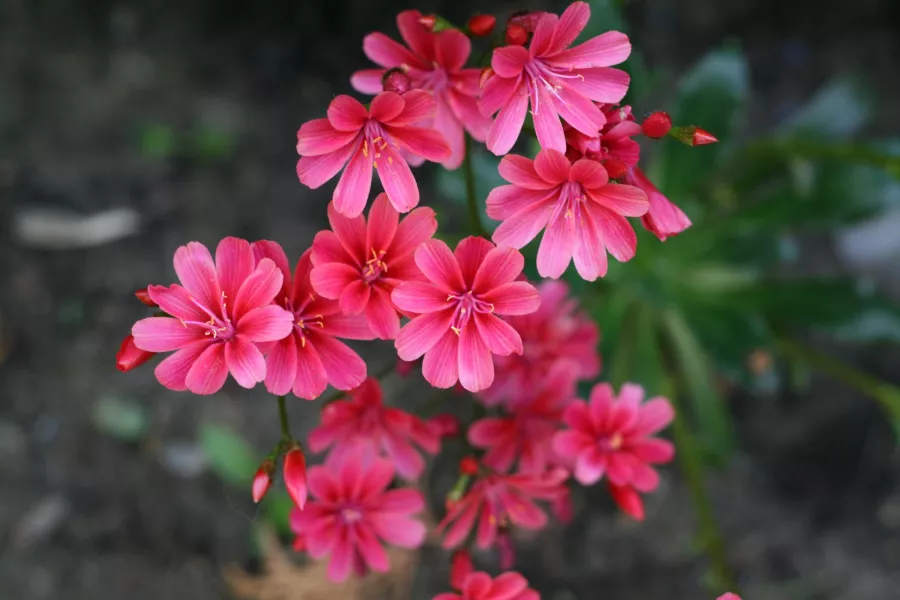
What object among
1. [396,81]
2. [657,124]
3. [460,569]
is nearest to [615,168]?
[657,124]

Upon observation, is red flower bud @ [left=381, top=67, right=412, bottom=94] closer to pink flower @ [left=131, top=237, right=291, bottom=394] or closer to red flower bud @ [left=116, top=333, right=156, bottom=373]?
pink flower @ [left=131, top=237, right=291, bottom=394]

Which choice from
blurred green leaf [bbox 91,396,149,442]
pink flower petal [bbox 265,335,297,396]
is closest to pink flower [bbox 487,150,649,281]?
pink flower petal [bbox 265,335,297,396]

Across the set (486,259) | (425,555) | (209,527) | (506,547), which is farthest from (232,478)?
(486,259)

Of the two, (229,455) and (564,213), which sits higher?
(564,213)

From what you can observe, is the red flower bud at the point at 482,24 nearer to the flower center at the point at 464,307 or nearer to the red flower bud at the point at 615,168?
the red flower bud at the point at 615,168

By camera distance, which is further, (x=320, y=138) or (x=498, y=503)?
(x=498, y=503)

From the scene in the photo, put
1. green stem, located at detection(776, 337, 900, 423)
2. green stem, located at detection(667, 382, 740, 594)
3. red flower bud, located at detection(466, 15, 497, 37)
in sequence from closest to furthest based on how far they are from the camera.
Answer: red flower bud, located at detection(466, 15, 497, 37) → green stem, located at detection(667, 382, 740, 594) → green stem, located at detection(776, 337, 900, 423)

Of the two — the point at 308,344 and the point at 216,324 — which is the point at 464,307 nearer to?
the point at 308,344
